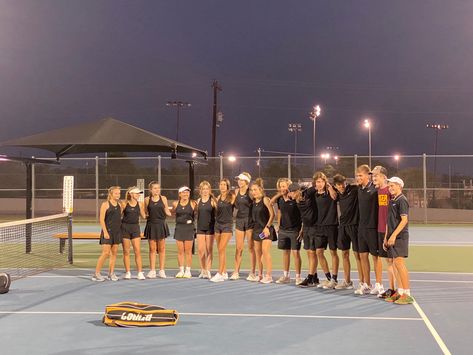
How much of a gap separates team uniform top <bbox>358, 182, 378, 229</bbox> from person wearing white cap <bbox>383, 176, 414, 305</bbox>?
0.31 m

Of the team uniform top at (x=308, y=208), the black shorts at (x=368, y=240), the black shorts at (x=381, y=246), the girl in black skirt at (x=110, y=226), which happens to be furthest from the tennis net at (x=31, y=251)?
the black shorts at (x=381, y=246)

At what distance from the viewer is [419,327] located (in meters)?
5.93

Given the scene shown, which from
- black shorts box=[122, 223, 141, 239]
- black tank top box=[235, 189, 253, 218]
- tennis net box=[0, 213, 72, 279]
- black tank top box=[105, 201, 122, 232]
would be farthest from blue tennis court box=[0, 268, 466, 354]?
tennis net box=[0, 213, 72, 279]

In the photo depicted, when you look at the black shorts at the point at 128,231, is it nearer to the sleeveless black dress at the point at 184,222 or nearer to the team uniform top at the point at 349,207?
the sleeveless black dress at the point at 184,222

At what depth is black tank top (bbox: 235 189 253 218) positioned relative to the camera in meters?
9.24

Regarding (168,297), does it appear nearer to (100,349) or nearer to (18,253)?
(100,349)

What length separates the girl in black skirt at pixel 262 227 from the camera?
893 centimetres

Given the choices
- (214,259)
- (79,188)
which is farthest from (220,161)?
(214,259)

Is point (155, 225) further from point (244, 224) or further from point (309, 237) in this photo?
point (309, 237)

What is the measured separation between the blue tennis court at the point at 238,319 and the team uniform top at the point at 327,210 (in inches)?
44.0

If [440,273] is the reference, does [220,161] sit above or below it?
above

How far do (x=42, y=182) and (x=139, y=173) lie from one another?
5220 millimetres

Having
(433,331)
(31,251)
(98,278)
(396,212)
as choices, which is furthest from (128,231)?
(433,331)

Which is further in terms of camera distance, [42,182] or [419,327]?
[42,182]
